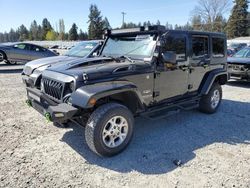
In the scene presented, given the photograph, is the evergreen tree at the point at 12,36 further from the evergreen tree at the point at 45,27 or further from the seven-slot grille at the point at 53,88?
the seven-slot grille at the point at 53,88

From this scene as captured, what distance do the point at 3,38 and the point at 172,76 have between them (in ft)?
431

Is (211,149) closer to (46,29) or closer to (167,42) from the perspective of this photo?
(167,42)

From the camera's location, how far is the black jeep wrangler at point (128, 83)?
3.66 metres

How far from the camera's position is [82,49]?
29.2 ft

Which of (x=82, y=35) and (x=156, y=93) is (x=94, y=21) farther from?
(x=156, y=93)

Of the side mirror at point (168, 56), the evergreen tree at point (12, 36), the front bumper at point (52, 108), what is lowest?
the front bumper at point (52, 108)

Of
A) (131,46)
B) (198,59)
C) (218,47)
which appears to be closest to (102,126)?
(131,46)

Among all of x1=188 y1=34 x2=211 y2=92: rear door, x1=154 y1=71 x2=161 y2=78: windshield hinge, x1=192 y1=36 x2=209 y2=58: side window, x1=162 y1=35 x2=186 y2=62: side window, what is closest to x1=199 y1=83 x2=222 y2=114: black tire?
x1=188 y1=34 x2=211 y2=92: rear door

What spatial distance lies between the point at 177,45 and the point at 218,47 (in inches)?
71.1

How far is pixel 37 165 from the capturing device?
362cm

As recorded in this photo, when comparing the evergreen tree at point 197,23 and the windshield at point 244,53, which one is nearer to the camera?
the windshield at point 244,53

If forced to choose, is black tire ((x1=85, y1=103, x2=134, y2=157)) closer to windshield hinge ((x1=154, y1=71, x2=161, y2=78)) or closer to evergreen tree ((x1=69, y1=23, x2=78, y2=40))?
windshield hinge ((x1=154, y1=71, x2=161, y2=78))

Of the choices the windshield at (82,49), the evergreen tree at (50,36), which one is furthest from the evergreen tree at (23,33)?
the windshield at (82,49)

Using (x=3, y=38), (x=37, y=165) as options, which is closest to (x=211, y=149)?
(x=37, y=165)
